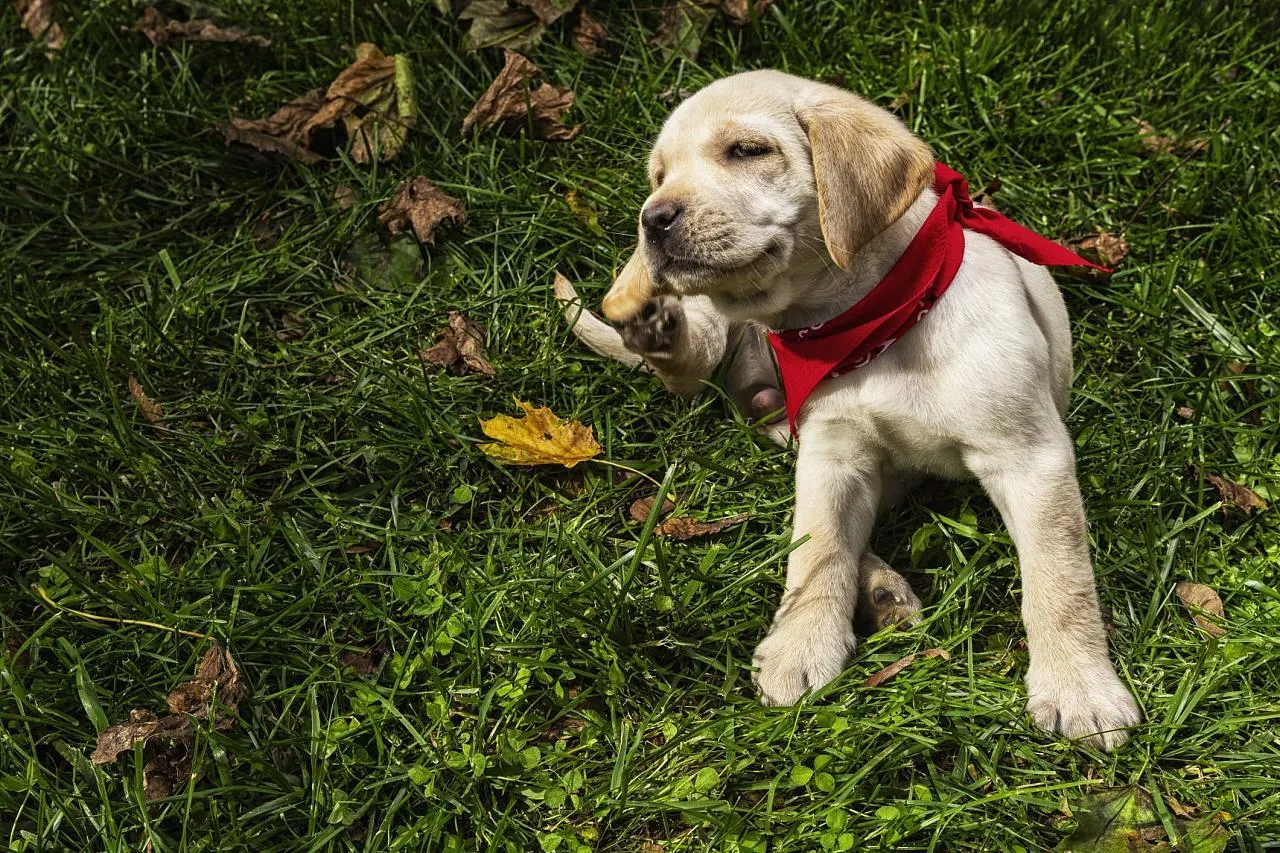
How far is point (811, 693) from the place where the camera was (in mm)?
3240

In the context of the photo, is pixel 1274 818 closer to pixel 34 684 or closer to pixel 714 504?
pixel 714 504

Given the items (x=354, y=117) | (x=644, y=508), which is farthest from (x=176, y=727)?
(x=354, y=117)

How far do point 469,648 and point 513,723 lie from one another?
25 cm

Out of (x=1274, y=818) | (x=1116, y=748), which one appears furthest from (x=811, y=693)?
(x=1274, y=818)

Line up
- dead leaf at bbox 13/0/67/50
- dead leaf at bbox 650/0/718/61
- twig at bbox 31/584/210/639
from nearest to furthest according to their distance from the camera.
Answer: twig at bbox 31/584/210/639 < dead leaf at bbox 650/0/718/61 < dead leaf at bbox 13/0/67/50

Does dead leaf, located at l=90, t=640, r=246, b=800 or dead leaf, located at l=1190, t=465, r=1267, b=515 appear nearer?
dead leaf, located at l=90, t=640, r=246, b=800

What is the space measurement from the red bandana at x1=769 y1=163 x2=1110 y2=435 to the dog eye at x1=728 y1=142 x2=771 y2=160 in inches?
18.5

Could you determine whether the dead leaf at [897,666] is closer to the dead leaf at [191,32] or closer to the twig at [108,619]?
the twig at [108,619]

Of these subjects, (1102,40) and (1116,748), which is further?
(1102,40)

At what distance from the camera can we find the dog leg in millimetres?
3121

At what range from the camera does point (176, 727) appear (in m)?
3.19

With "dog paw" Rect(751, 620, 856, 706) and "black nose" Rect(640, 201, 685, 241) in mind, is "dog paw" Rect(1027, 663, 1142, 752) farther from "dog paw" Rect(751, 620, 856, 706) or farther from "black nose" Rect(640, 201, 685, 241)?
"black nose" Rect(640, 201, 685, 241)

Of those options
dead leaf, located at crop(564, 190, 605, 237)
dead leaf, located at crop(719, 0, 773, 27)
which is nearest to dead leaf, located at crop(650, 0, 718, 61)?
dead leaf, located at crop(719, 0, 773, 27)

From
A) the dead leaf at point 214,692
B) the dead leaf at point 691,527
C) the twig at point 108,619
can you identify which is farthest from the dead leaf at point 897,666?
the twig at point 108,619
